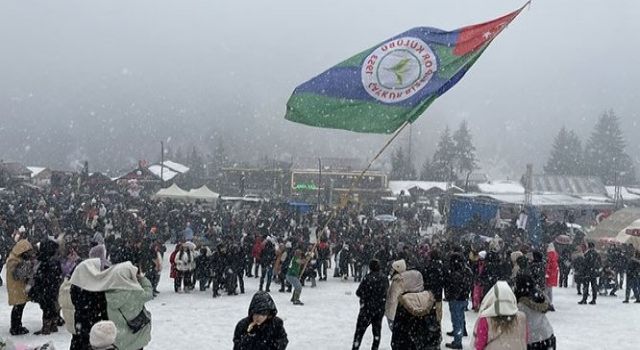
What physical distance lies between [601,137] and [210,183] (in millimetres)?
57030

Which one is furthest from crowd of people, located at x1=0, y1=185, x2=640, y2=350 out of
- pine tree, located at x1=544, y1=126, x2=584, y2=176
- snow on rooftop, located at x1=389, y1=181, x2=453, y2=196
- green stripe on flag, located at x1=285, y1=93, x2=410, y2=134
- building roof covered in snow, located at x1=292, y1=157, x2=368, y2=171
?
pine tree, located at x1=544, y1=126, x2=584, y2=176

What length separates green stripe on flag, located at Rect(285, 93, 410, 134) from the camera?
1024 centimetres

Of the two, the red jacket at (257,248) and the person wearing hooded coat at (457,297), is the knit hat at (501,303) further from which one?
the red jacket at (257,248)

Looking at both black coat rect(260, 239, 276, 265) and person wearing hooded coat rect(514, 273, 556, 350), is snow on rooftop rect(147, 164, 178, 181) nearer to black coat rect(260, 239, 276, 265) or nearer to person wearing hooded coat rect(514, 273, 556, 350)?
black coat rect(260, 239, 276, 265)

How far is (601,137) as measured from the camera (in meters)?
83.1

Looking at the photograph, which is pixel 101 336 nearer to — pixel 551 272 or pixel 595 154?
pixel 551 272

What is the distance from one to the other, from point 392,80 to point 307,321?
15.3ft

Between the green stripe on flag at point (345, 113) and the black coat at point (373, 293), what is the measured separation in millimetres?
3326

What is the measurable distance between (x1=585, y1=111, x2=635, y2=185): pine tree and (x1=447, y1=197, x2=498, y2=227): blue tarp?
58604 mm

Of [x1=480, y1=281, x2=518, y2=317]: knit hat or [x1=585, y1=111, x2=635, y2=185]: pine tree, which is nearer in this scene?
[x1=480, y1=281, x2=518, y2=317]: knit hat

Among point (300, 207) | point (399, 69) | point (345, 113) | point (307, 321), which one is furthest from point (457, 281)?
point (300, 207)

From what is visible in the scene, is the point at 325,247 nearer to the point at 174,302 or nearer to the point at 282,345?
the point at 174,302

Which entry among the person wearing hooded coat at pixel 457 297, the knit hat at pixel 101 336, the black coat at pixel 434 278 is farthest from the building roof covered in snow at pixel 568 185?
the knit hat at pixel 101 336

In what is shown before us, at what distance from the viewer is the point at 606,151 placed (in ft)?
269
